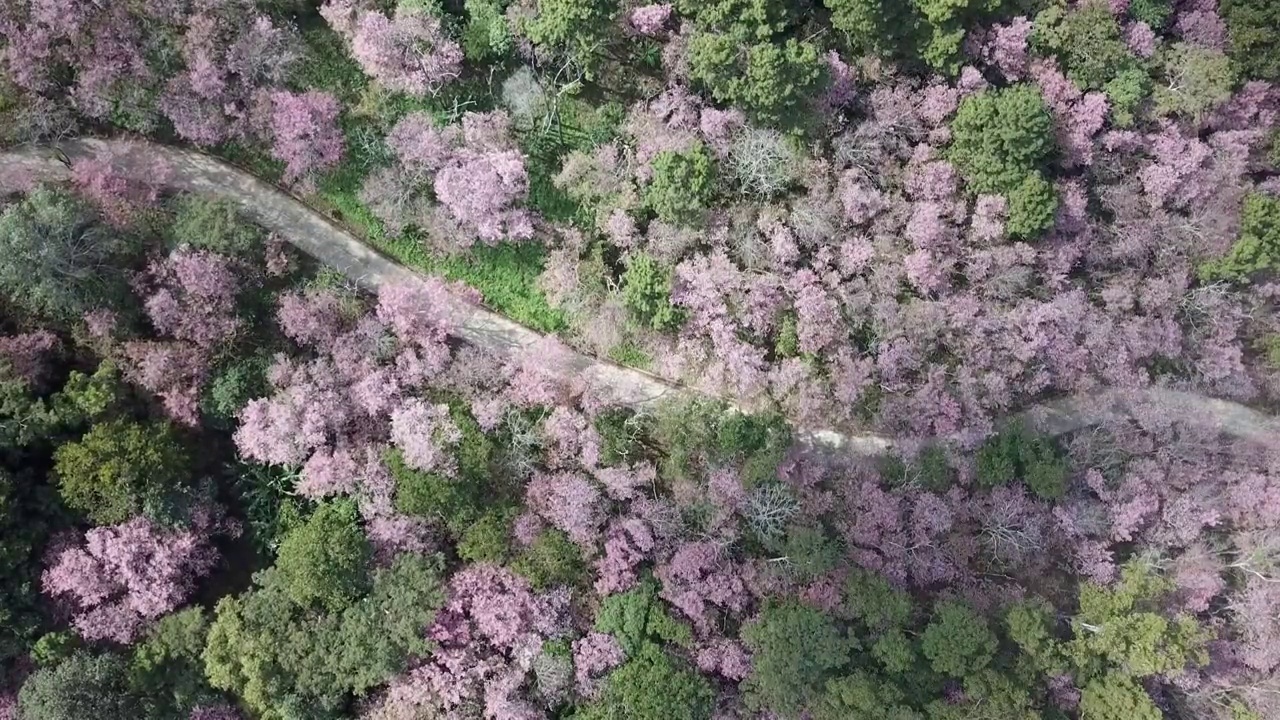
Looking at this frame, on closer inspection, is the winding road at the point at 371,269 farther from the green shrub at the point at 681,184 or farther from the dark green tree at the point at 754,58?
the dark green tree at the point at 754,58

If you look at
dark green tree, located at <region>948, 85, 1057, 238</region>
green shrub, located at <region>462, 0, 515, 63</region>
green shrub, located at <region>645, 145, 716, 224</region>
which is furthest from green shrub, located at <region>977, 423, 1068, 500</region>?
green shrub, located at <region>462, 0, 515, 63</region>

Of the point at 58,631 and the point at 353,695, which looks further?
the point at 353,695

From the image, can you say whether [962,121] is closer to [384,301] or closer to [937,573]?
[937,573]

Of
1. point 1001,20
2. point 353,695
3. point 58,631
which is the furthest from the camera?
point 1001,20

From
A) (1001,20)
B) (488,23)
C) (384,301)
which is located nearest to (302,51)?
(488,23)

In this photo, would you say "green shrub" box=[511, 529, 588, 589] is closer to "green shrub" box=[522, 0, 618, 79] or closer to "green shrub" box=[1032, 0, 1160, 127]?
"green shrub" box=[522, 0, 618, 79]

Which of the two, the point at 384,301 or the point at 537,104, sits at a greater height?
the point at 537,104
